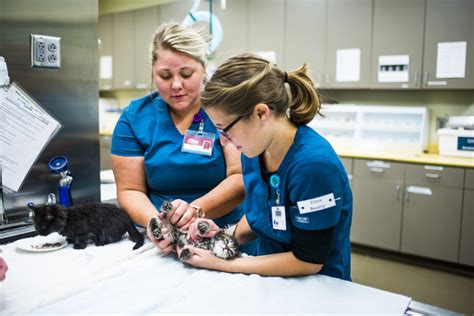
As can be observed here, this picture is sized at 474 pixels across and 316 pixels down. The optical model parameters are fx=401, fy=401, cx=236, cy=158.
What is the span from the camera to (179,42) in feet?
4.29

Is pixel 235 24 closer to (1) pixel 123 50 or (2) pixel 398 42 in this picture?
(2) pixel 398 42

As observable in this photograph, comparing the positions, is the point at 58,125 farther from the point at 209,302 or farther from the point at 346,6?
the point at 346,6

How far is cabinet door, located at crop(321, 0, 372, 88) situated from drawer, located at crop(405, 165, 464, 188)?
0.95m

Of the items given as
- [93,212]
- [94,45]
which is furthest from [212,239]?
[94,45]

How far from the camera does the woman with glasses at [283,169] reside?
3.13ft

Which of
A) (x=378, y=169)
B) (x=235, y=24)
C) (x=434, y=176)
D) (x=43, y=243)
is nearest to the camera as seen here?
(x=43, y=243)

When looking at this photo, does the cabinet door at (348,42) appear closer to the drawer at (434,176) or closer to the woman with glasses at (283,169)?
the drawer at (434,176)

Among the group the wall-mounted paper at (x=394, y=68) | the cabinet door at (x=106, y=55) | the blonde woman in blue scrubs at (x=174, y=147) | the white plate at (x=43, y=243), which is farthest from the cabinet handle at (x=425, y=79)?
the cabinet door at (x=106, y=55)

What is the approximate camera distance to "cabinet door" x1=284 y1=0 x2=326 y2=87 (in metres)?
3.84

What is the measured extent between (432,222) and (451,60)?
4.38 ft

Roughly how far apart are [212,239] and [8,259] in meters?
0.59

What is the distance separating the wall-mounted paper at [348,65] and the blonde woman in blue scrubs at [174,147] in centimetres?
266

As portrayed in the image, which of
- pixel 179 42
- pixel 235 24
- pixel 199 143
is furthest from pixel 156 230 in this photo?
pixel 235 24

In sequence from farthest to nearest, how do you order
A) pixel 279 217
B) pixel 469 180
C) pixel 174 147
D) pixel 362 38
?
pixel 362 38 → pixel 469 180 → pixel 174 147 → pixel 279 217
